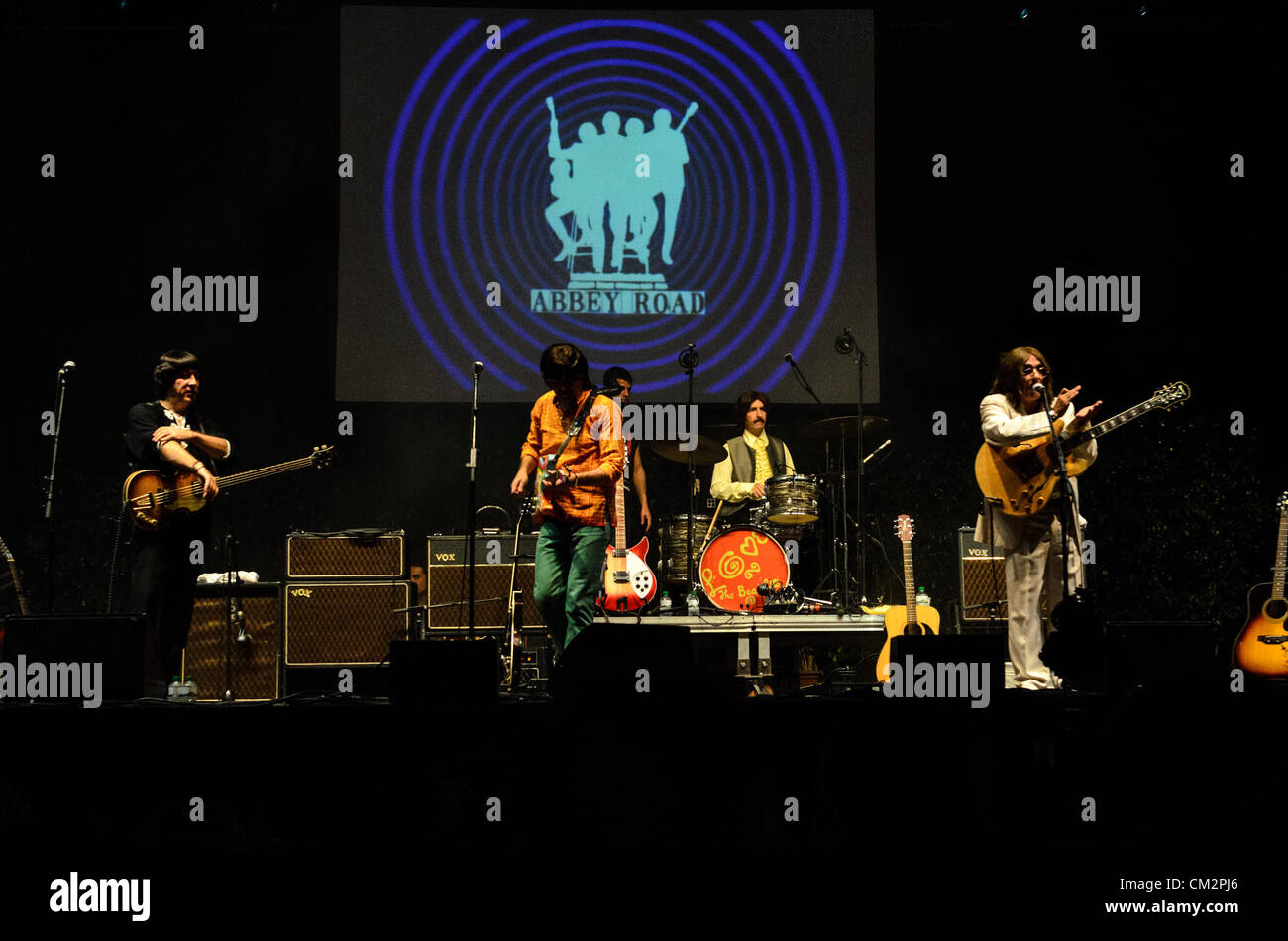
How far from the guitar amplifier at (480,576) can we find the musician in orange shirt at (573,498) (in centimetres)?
214

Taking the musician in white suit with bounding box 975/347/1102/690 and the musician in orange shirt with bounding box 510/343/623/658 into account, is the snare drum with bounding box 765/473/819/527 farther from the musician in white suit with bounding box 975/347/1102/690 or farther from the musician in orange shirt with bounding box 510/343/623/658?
the musician in orange shirt with bounding box 510/343/623/658

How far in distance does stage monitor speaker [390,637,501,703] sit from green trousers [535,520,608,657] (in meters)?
1.76

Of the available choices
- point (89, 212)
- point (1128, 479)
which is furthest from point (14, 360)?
point (1128, 479)

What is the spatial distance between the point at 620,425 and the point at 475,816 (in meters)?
2.61

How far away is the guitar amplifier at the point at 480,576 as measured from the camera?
314 inches

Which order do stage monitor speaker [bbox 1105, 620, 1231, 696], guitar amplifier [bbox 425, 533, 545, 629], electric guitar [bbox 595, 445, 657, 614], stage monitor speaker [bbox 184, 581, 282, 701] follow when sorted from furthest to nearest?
guitar amplifier [bbox 425, 533, 545, 629] → stage monitor speaker [bbox 184, 581, 282, 701] → electric guitar [bbox 595, 445, 657, 614] → stage monitor speaker [bbox 1105, 620, 1231, 696]

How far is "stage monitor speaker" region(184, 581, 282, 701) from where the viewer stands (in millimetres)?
7461

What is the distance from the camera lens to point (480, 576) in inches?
316

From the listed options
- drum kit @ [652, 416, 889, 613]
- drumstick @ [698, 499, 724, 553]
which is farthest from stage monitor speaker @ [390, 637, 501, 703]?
drumstick @ [698, 499, 724, 553]

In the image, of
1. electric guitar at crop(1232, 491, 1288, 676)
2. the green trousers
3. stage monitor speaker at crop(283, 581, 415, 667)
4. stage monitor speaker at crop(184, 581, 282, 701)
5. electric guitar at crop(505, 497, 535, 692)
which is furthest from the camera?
stage monitor speaker at crop(283, 581, 415, 667)

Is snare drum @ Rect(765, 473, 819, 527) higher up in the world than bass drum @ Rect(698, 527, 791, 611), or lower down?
higher up

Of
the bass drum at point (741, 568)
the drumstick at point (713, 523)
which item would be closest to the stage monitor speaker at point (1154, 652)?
the bass drum at point (741, 568)

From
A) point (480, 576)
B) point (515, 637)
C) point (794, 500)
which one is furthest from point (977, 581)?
point (480, 576)
